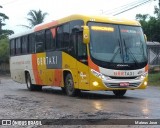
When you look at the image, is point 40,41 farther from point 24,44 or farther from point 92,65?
point 92,65

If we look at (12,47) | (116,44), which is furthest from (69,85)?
Answer: (12,47)

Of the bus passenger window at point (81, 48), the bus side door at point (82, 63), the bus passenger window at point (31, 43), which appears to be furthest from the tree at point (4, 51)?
the bus passenger window at point (81, 48)

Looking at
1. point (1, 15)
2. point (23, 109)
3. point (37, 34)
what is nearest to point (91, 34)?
point (23, 109)

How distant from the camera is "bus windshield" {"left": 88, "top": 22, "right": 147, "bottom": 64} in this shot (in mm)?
15234

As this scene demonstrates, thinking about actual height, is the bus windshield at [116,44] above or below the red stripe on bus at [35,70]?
above

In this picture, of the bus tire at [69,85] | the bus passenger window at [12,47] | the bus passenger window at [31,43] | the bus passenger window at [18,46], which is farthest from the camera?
the bus passenger window at [12,47]

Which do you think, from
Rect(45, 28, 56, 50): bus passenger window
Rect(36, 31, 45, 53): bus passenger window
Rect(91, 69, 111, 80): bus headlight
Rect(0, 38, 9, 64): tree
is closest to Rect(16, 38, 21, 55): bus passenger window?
Rect(36, 31, 45, 53): bus passenger window

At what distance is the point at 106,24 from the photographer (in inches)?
619

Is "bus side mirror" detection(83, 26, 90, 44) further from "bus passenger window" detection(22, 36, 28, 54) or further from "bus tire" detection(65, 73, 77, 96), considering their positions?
"bus passenger window" detection(22, 36, 28, 54)

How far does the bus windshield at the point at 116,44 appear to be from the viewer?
15234 millimetres

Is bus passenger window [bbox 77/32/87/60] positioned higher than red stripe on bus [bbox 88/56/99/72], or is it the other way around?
bus passenger window [bbox 77/32/87/60]

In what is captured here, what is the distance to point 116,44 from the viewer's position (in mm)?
15516

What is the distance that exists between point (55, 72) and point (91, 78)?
11.3 ft

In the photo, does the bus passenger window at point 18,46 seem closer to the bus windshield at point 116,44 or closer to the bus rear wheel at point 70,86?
the bus rear wheel at point 70,86
